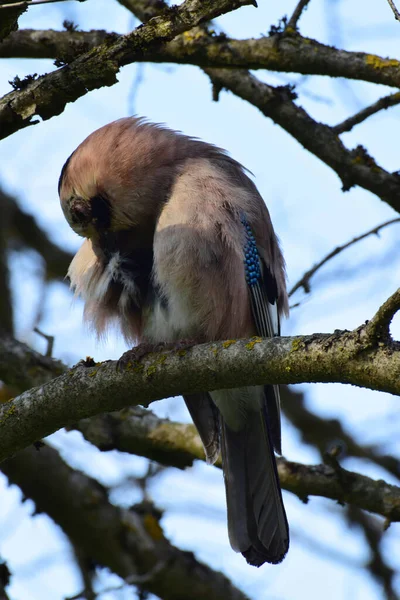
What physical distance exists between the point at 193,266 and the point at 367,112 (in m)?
1.64

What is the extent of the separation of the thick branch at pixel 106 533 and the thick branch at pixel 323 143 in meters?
2.50

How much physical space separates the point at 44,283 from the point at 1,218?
2.24 feet

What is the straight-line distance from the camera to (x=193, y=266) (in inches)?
168

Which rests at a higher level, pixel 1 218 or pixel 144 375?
pixel 1 218

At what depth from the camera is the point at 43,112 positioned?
11.2 feet

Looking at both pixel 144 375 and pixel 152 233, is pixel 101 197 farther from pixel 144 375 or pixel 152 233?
pixel 144 375

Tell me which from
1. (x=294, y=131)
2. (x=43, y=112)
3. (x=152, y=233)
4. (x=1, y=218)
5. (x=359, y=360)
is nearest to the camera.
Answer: (x=359, y=360)

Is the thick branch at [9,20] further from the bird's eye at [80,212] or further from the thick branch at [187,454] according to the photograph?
the thick branch at [187,454]

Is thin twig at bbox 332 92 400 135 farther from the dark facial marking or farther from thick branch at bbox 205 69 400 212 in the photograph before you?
the dark facial marking

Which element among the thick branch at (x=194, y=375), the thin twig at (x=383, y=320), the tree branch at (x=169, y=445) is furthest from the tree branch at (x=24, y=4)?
the tree branch at (x=169, y=445)

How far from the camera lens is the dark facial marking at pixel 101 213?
4.81 m

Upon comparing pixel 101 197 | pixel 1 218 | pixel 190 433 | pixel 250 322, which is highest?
pixel 1 218

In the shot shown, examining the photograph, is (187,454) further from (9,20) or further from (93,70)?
(9,20)

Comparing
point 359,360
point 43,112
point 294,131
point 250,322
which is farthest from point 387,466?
point 43,112
